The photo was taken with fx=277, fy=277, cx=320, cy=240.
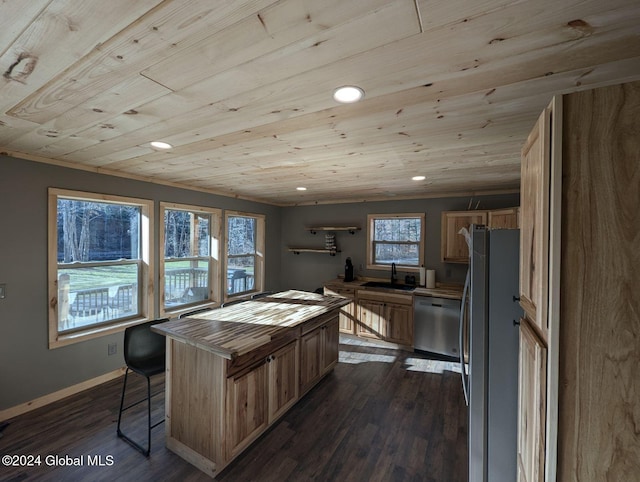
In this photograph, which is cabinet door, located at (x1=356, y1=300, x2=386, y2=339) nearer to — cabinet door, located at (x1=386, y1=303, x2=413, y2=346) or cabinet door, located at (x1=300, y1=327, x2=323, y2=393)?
cabinet door, located at (x1=386, y1=303, x2=413, y2=346)

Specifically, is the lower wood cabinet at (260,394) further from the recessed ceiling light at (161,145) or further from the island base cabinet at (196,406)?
the recessed ceiling light at (161,145)

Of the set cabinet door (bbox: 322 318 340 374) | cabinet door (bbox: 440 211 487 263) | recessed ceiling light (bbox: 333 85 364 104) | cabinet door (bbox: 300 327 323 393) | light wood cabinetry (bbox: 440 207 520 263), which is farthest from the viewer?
cabinet door (bbox: 440 211 487 263)

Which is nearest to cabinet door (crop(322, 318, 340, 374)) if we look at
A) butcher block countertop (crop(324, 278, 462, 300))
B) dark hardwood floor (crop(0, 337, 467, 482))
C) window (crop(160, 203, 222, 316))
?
dark hardwood floor (crop(0, 337, 467, 482))

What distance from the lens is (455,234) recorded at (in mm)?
4121

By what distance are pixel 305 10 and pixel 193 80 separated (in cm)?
68

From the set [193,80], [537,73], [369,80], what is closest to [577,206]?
[537,73]

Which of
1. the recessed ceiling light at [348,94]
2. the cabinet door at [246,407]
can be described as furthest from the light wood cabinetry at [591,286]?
the cabinet door at [246,407]

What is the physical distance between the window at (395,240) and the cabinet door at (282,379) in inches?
111

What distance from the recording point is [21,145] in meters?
2.34

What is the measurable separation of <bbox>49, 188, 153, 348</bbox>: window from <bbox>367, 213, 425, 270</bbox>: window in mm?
3528

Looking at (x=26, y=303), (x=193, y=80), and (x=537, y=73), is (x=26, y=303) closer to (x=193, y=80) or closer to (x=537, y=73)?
(x=193, y=80)

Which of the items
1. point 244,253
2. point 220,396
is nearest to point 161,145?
point 220,396

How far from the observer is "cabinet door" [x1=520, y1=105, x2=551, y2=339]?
0.84 m

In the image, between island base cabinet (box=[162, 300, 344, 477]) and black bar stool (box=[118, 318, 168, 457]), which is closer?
island base cabinet (box=[162, 300, 344, 477])
